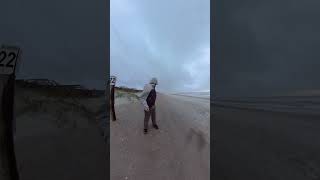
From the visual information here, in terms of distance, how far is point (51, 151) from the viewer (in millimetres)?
8180

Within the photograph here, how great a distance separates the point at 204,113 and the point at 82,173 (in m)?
4.60

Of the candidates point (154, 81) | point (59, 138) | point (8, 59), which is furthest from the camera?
point (59, 138)

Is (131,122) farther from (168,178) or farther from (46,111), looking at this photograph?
(46,111)

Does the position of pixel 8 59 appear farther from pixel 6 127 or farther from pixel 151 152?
pixel 151 152

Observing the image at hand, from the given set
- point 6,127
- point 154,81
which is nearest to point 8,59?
point 6,127

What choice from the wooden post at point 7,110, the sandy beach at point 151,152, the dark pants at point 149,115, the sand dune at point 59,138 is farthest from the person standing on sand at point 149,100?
the wooden post at point 7,110

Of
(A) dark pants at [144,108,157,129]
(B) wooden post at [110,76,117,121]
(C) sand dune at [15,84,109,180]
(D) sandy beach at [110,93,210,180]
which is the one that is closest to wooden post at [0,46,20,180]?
(C) sand dune at [15,84,109,180]

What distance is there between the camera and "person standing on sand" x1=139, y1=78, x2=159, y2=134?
18.5 feet

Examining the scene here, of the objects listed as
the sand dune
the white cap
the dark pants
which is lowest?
the sand dune

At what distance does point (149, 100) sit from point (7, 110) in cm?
259

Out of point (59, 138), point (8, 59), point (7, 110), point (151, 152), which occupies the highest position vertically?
point (8, 59)

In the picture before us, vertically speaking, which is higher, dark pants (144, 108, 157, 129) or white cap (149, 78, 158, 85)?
white cap (149, 78, 158, 85)

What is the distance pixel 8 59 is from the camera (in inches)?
136

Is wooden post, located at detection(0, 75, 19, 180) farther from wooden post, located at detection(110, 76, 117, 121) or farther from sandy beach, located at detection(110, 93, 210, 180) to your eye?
wooden post, located at detection(110, 76, 117, 121)
